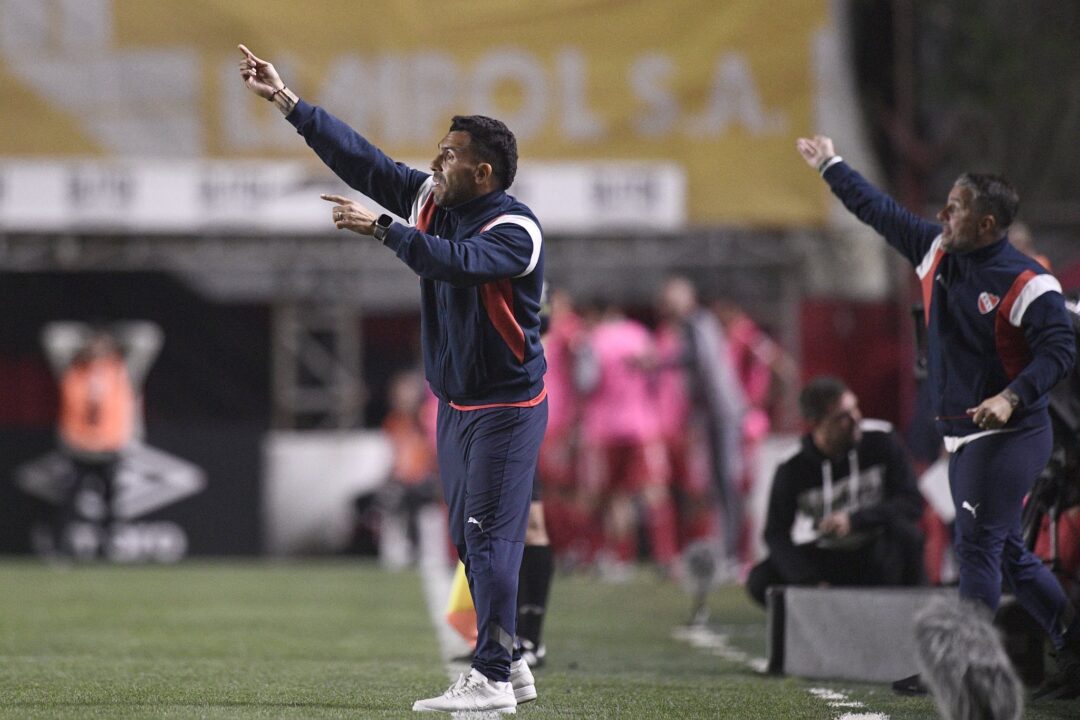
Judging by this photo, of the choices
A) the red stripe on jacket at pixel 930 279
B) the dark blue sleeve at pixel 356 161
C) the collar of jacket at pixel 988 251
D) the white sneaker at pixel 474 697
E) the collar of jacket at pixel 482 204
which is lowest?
the white sneaker at pixel 474 697

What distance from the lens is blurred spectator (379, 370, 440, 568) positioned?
17.1 m

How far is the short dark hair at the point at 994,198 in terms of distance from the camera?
20.3ft

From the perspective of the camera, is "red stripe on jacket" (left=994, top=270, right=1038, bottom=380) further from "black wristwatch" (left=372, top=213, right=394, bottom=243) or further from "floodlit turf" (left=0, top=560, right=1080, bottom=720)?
"black wristwatch" (left=372, top=213, right=394, bottom=243)

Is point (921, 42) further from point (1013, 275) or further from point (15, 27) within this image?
point (1013, 275)

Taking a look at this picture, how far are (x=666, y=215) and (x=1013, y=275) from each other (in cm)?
724

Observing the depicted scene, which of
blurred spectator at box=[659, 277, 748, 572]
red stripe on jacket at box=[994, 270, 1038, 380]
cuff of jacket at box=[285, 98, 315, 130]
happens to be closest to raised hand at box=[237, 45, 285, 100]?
cuff of jacket at box=[285, 98, 315, 130]

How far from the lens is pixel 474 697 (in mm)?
5672

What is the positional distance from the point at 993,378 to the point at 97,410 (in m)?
12.3

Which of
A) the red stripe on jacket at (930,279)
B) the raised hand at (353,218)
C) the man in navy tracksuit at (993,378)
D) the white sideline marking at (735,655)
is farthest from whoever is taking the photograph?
the red stripe on jacket at (930,279)

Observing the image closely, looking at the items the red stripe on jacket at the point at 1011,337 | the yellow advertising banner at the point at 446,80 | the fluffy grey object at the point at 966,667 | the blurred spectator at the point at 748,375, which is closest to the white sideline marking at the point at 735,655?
the fluffy grey object at the point at 966,667

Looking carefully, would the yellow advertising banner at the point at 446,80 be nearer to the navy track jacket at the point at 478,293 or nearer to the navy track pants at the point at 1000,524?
the navy track pants at the point at 1000,524

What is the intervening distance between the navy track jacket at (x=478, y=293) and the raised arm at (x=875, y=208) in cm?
149

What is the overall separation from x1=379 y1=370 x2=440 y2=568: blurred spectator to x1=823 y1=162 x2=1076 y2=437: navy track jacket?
10.6 metres

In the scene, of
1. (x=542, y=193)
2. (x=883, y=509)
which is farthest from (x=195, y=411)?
(x=883, y=509)
